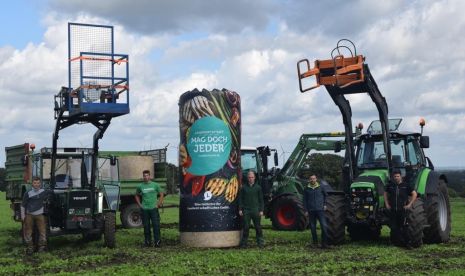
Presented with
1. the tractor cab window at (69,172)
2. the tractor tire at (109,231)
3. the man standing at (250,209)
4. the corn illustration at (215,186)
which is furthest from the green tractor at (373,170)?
the tractor cab window at (69,172)

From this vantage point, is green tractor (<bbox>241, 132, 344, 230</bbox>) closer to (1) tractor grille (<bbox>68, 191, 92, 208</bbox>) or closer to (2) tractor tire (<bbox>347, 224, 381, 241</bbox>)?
(2) tractor tire (<bbox>347, 224, 381, 241</bbox>)

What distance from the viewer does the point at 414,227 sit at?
14531 millimetres

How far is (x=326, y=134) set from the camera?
22562 millimetres

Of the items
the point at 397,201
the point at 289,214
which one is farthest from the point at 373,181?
the point at 289,214

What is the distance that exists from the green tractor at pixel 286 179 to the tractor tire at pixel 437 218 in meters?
3.64

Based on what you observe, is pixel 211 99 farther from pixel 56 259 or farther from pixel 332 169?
pixel 332 169

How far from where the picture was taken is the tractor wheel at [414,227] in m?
14.5

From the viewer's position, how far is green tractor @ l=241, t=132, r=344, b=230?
20344 mm

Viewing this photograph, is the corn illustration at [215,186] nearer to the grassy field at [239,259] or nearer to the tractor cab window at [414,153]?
the grassy field at [239,259]

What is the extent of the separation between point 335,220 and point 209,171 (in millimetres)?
3037

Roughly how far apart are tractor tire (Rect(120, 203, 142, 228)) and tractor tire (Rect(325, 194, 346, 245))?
27.5 feet

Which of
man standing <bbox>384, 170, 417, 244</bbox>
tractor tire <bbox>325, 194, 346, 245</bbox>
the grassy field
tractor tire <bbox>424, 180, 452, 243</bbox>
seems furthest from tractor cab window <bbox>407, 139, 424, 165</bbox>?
tractor tire <bbox>325, 194, 346, 245</bbox>

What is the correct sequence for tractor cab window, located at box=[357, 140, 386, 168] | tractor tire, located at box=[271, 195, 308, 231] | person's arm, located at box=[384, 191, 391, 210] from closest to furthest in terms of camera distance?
person's arm, located at box=[384, 191, 391, 210] → tractor cab window, located at box=[357, 140, 386, 168] → tractor tire, located at box=[271, 195, 308, 231]

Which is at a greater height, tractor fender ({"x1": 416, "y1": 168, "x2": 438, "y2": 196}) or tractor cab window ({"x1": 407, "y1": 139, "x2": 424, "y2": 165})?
tractor cab window ({"x1": 407, "y1": 139, "x2": 424, "y2": 165})
